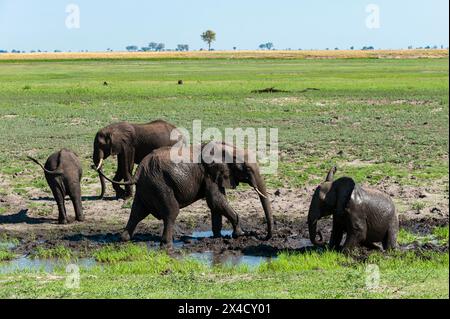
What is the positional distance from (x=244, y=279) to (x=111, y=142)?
8338 mm

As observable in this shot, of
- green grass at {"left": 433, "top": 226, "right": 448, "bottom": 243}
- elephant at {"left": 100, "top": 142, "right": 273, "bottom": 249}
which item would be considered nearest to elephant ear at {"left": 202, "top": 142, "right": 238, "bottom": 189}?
elephant at {"left": 100, "top": 142, "right": 273, "bottom": 249}

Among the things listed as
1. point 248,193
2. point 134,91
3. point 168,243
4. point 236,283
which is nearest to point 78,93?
point 134,91

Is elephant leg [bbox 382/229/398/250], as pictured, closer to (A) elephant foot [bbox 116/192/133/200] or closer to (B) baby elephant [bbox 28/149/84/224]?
(B) baby elephant [bbox 28/149/84/224]

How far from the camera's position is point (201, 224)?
16.3 metres

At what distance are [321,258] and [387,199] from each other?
4.85 feet

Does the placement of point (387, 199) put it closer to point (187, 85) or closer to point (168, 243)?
point (168, 243)

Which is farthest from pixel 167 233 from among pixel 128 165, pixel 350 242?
pixel 128 165

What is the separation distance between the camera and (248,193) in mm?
18562

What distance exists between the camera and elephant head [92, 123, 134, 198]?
63.9 ft

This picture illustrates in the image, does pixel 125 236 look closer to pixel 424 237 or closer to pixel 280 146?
pixel 424 237

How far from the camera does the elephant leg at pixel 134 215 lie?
1466 centimetres

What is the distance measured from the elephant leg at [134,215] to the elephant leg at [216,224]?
1093mm

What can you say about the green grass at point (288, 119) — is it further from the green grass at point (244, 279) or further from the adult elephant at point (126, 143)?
the green grass at point (244, 279)

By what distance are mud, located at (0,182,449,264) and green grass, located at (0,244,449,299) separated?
0.89 metres
